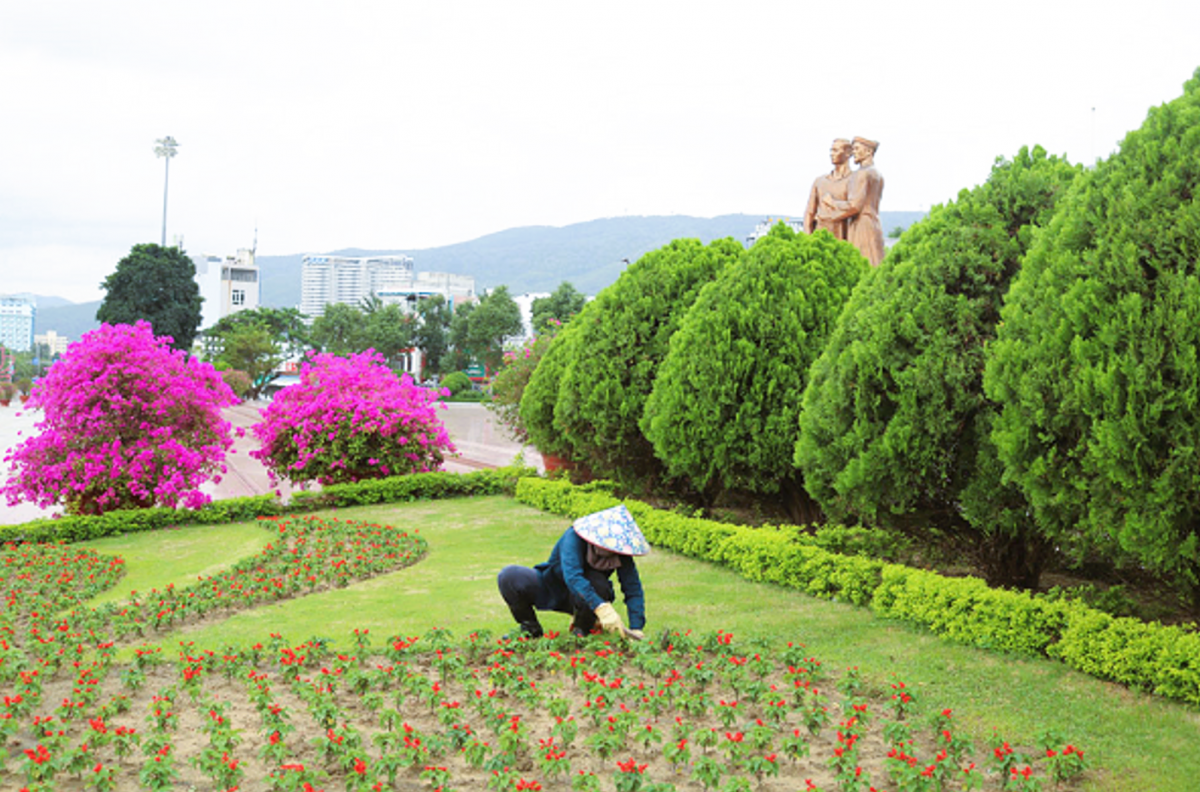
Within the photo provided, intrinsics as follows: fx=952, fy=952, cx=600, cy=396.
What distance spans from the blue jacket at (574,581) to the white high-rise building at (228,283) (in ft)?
419

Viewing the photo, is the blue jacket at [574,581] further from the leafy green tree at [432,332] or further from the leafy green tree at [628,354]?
the leafy green tree at [432,332]

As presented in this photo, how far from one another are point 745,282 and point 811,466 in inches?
110

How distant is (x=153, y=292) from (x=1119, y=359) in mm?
48057

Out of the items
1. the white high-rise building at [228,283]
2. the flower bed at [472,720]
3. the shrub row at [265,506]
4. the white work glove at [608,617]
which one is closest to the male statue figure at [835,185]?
the shrub row at [265,506]

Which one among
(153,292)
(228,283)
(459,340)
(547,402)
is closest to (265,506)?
(547,402)

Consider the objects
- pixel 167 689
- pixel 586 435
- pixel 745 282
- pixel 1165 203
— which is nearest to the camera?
pixel 167 689

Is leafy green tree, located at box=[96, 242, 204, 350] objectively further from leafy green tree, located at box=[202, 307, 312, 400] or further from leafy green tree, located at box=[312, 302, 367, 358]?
leafy green tree, located at box=[312, 302, 367, 358]

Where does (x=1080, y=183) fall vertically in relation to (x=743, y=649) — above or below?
above

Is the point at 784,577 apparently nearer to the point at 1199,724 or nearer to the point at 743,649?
the point at 743,649

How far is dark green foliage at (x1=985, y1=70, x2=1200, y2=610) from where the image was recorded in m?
5.26

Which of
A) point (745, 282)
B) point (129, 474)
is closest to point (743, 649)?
point (745, 282)

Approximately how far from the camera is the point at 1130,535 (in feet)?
17.7

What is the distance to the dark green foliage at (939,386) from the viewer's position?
704 centimetres

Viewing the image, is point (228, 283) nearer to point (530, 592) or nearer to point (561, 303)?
point (561, 303)
